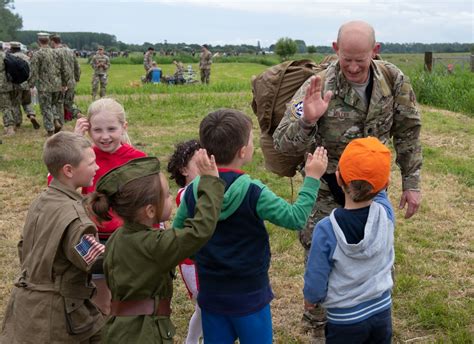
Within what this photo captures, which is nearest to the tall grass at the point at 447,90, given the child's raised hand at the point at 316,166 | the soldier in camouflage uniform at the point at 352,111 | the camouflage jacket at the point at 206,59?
the soldier in camouflage uniform at the point at 352,111

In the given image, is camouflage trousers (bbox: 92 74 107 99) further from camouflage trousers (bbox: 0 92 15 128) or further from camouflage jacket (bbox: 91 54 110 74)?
camouflage trousers (bbox: 0 92 15 128)

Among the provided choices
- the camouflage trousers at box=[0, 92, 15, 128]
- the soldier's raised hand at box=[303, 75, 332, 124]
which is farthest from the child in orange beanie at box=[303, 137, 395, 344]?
the camouflage trousers at box=[0, 92, 15, 128]

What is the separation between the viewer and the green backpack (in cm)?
351

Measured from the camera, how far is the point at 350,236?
2355mm

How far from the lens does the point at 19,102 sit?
11195 millimetres

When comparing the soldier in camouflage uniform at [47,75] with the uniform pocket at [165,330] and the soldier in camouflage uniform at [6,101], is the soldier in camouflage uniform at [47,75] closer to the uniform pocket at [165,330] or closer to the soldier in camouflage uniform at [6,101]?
the soldier in camouflage uniform at [6,101]

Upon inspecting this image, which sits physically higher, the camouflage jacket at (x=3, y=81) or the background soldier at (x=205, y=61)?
the background soldier at (x=205, y=61)

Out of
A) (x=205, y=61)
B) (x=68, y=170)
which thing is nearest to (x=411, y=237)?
(x=68, y=170)

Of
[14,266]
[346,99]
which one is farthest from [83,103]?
[346,99]

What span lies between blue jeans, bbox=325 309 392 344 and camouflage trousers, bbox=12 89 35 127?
9.85m

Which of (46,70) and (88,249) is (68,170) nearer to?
(88,249)

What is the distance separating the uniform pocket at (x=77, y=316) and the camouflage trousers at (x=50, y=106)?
8.51 meters

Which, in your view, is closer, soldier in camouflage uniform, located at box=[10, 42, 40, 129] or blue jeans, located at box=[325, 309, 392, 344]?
blue jeans, located at box=[325, 309, 392, 344]

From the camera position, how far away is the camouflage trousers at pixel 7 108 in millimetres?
10477
